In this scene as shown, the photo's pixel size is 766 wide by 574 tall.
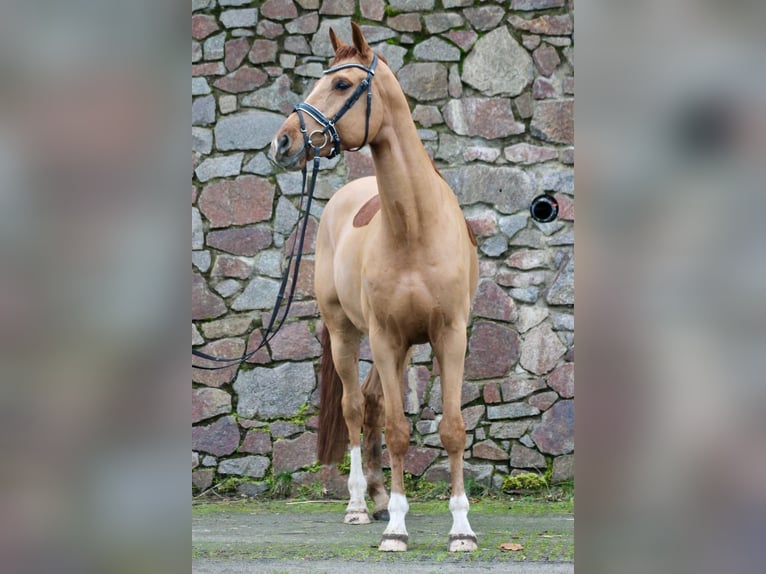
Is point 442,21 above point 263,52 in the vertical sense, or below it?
above

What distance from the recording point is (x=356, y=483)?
4824 millimetres

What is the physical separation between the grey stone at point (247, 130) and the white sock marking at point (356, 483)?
195 cm

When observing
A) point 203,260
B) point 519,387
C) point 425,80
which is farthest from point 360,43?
point 519,387

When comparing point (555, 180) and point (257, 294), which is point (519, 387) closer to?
point (555, 180)

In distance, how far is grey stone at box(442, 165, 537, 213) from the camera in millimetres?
5531

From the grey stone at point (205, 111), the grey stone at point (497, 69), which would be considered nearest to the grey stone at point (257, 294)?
the grey stone at point (205, 111)

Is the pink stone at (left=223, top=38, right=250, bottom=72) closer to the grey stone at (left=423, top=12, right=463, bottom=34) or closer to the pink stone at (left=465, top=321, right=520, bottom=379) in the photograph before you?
the grey stone at (left=423, top=12, right=463, bottom=34)

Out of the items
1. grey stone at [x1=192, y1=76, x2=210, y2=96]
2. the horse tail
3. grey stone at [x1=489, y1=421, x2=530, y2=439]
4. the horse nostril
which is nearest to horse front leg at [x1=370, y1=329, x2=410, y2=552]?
the horse nostril

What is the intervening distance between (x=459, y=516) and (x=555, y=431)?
68.3 inches

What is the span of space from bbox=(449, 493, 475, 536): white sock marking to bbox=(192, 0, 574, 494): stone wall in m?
1.59
